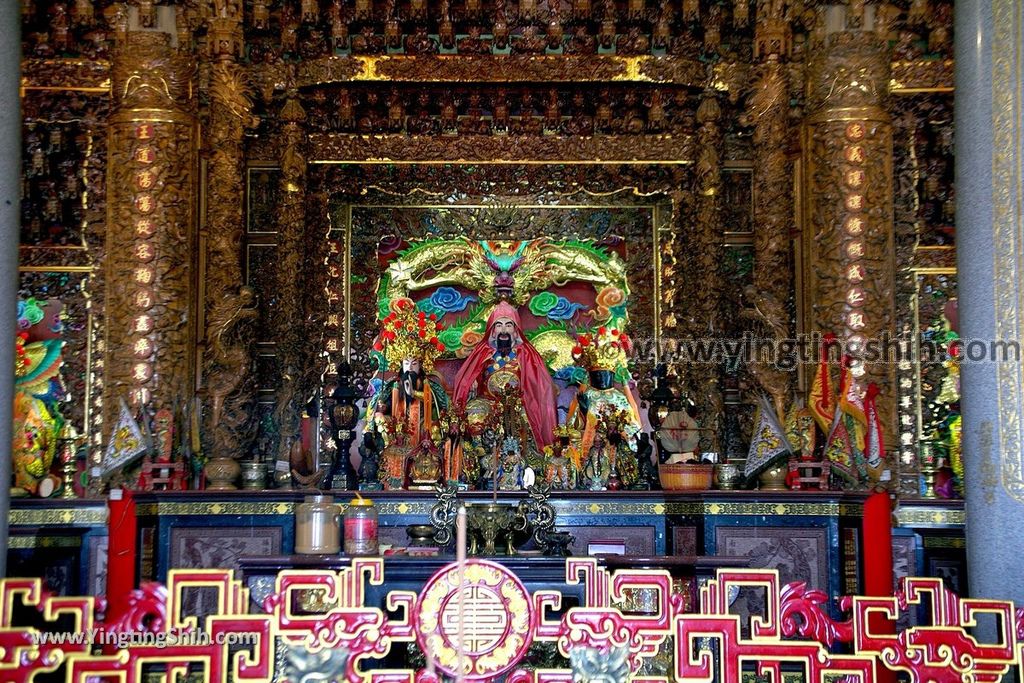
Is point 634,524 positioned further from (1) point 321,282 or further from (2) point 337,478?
(1) point 321,282

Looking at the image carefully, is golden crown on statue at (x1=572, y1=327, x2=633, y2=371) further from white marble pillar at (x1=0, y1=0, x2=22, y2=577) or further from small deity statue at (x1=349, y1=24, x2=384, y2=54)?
white marble pillar at (x1=0, y1=0, x2=22, y2=577)

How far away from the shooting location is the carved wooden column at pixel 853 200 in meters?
7.10

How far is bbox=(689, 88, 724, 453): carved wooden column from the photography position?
775 centimetres

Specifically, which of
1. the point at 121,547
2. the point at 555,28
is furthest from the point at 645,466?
the point at 121,547

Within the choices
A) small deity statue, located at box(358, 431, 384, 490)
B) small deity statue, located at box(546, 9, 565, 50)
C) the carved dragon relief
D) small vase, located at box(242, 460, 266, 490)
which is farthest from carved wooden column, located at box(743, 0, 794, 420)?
small vase, located at box(242, 460, 266, 490)

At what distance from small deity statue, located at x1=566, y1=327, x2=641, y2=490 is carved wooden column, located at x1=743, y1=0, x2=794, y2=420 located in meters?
1.06

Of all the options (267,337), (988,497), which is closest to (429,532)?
(988,497)

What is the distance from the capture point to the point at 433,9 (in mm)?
7594

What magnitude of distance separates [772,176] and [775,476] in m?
1.99

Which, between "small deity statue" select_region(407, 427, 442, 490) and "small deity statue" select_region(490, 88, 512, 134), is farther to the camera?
"small deity statue" select_region(490, 88, 512, 134)

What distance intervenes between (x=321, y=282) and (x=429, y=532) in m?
3.16

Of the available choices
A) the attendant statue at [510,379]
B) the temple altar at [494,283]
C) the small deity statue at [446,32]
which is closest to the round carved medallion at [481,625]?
the temple altar at [494,283]

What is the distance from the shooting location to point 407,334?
27.1 feet

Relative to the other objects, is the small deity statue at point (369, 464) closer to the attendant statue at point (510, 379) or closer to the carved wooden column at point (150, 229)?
the attendant statue at point (510, 379)
